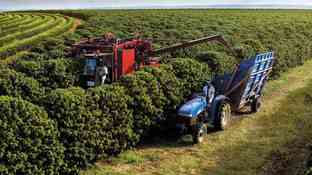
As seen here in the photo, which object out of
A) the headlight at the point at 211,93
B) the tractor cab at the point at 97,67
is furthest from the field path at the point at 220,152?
the tractor cab at the point at 97,67

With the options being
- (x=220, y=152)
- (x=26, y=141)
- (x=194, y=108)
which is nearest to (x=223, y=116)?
(x=194, y=108)

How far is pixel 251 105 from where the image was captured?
53.5ft

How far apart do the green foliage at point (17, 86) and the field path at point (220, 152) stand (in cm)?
284

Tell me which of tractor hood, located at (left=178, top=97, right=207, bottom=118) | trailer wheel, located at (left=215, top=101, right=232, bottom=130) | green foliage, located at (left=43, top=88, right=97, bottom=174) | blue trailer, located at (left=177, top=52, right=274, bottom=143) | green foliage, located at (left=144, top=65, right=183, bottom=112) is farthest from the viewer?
trailer wheel, located at (left=215, top=101, right=232, bottom=130)

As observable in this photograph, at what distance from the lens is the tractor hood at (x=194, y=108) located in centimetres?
1250

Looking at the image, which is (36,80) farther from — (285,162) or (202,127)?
(285,162)

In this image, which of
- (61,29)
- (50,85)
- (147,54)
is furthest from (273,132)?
(61,29)

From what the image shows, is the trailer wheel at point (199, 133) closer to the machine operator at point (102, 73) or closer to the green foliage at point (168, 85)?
the green foliage at point (168, 85)

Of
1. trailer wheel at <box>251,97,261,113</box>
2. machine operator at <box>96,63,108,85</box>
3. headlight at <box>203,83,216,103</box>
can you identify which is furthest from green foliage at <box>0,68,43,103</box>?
trailer wheel at <box>251,97,261,113</box>

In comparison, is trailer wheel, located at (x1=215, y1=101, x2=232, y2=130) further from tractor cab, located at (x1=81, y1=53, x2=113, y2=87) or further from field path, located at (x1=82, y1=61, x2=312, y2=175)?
tractor cab, located at (x1=81, y1=53, x2=113, y2=87)

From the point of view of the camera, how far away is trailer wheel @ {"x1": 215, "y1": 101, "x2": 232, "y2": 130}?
13.8 metres

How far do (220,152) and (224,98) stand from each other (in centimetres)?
220

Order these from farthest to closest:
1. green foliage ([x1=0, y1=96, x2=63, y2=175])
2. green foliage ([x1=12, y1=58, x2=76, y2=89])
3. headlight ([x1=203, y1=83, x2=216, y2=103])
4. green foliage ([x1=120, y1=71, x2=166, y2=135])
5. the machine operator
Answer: the machine operator < green foliage ([x1=12, y1=58, x2=76, y2=89]) < headlight ([x1=203, y1=83, x2=216, y2=103]) < green foliage ([x1=120, y1=71, x2=166, y2=135]) < green foliage ([x1=0, y1=96, x2=63, y2=175])

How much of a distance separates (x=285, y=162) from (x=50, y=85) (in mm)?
7245
